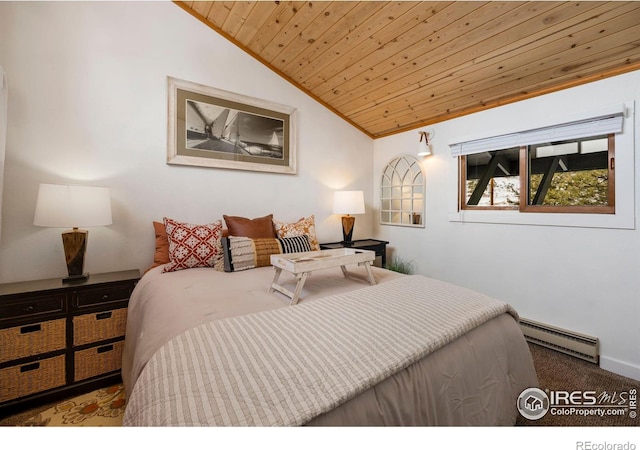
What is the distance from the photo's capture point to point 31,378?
1.55m

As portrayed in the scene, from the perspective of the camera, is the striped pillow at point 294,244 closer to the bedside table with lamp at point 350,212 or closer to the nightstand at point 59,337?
the bedside table with lamp at point 350,212

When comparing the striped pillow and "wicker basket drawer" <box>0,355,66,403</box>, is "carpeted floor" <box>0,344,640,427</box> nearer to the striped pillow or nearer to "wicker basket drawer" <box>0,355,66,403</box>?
"wicker basket drawer" <box>0,355,66,403</box>

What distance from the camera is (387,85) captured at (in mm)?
2744

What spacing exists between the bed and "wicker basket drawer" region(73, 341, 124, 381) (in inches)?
15.1

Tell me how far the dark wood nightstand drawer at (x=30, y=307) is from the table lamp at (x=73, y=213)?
18 cm

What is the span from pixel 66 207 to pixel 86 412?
1.24 m

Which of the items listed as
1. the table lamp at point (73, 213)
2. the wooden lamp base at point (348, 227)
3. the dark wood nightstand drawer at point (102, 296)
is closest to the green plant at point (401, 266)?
the wooden lamp base at point (348, 227)

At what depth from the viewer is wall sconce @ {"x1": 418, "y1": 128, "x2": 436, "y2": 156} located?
3.05 meters

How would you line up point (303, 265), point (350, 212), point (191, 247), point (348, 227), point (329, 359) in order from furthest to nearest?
point (348, 227), point (350, 212), point (191, 247), point (303, 265), point (329, 359)

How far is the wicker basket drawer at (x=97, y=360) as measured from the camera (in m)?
1.68

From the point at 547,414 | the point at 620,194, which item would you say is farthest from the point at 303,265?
the point at 620,194

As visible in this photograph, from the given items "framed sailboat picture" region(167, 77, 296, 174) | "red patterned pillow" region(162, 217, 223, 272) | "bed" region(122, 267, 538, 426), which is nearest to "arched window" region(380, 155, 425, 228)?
"framed sailboat picture" region(167, 77, 296, 174)

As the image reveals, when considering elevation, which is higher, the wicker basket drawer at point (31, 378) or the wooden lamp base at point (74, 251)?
the wooden lamp base at point (74, 251)

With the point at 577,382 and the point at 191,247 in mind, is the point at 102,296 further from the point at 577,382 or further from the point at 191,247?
the point at 577,382
